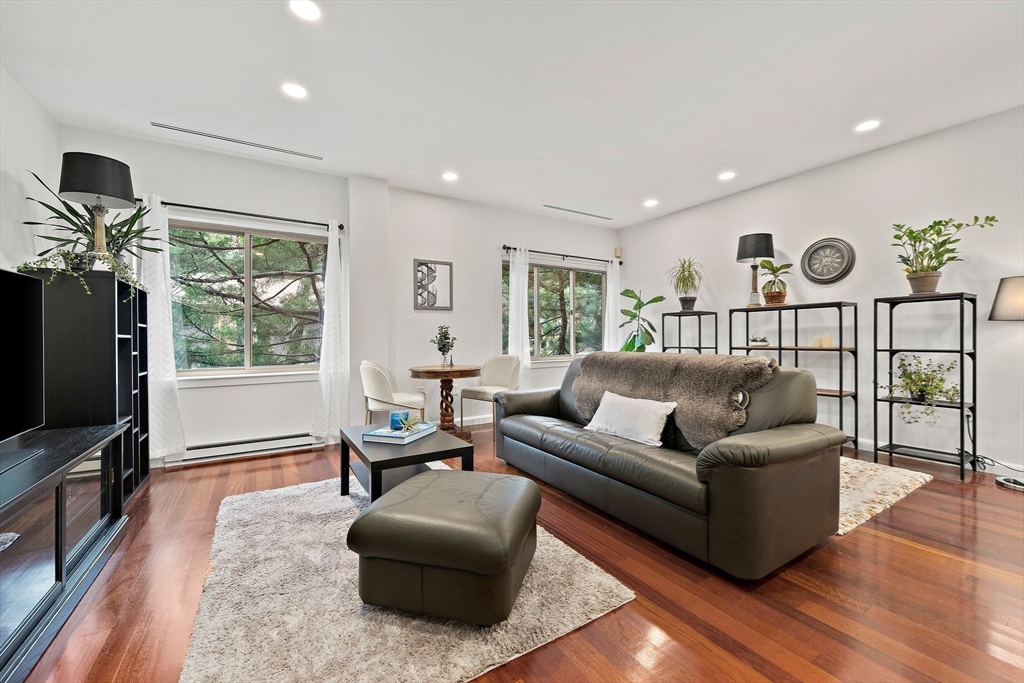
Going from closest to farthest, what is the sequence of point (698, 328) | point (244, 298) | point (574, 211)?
point (244, 298), point (698, 328), point (574, 211)

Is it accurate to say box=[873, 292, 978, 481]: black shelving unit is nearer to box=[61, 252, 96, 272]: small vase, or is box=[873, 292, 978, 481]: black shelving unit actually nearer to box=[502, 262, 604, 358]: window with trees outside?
box=[502, 262, 604, 358]: window with trees outside

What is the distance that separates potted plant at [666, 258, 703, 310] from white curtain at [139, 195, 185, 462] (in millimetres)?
5274

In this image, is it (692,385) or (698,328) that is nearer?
(692,385)

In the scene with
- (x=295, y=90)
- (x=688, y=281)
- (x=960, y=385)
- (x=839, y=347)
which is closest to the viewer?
(x=295, y=90)

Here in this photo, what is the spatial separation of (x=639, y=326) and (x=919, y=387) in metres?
3.12

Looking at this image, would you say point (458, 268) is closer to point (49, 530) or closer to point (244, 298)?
point (244, 298)

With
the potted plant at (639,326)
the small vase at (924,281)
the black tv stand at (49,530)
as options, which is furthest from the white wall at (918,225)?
the black tv stand at (49,530)

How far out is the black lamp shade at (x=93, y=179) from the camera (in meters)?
2.60

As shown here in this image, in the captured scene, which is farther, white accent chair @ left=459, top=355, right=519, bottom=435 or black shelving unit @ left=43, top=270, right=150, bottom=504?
white accent chair @ left=459, top=355, right=519, bottom=435

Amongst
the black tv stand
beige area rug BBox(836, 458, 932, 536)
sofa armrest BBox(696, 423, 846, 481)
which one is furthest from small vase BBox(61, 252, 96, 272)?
beige area rug BBox(836, 458, 932, 536)

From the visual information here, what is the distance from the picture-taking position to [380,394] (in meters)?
4.04

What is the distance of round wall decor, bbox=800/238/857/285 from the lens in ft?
13.7

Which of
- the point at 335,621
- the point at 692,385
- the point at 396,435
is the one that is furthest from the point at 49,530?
the point at 692,385

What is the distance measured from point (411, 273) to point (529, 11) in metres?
3.08
